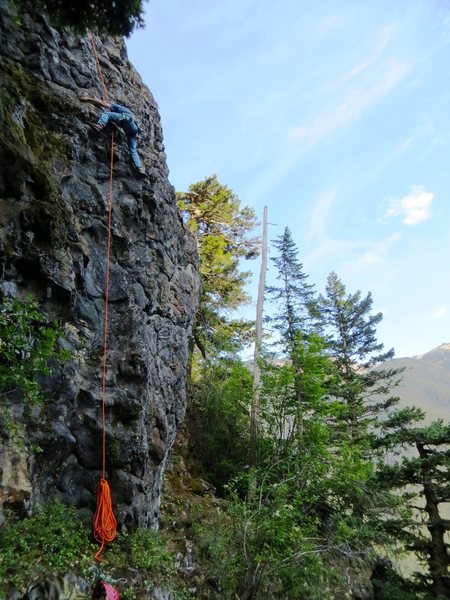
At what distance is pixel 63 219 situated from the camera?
6020 millimetres

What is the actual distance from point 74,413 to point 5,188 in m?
3.31

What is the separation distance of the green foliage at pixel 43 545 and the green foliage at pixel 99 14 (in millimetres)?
6663

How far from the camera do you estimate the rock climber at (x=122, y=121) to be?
7.75 m

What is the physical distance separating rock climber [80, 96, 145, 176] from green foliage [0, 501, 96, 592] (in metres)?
6.51

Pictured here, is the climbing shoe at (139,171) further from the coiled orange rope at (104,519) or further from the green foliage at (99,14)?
the coiled orange rope at (104,519)

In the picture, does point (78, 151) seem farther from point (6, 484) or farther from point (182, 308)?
point (6, 484)

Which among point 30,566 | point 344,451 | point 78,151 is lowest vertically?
point 30,566

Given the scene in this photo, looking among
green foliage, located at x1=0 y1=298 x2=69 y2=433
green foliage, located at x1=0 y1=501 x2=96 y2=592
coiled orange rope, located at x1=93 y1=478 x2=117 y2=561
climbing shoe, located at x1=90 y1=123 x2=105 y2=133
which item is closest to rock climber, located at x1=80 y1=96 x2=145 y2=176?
climbing shoe, located at x1=90 y1=123 x2=105 y2=133

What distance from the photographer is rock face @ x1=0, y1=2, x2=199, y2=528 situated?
5.23 m

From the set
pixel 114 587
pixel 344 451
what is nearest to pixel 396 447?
pixel 344 451

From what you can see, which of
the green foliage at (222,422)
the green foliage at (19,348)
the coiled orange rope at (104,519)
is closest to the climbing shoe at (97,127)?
the green foliage at (19,348)

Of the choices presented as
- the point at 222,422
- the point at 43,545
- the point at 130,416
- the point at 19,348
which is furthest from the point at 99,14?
the point at 222,422

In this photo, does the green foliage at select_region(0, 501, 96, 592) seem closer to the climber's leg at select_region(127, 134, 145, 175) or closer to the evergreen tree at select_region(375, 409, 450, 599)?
the climber's leg at select_region(127, 134, 145, 175)

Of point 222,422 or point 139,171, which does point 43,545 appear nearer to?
point 139,171
